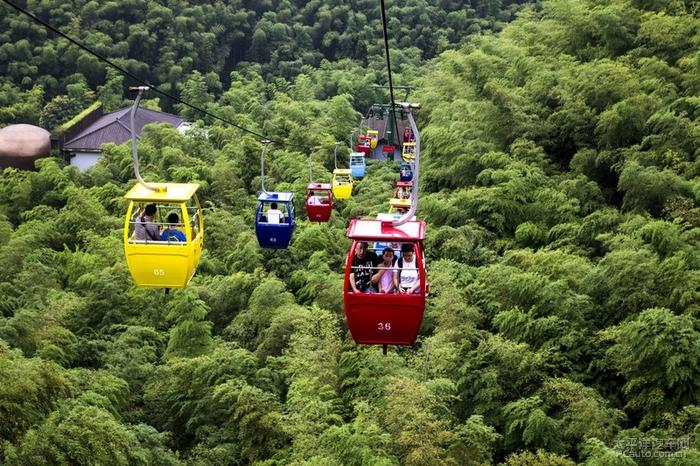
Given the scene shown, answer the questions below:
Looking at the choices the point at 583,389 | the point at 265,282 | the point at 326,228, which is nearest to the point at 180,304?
the point at 265,282

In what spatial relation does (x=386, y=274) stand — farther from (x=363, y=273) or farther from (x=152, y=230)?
(x=152, y=230)

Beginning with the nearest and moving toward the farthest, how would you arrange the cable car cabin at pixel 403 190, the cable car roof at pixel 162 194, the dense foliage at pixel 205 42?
1. the cable car roof at pixel 162 194
2. the cable car cabin at pixel 403 190
3. the dense foliage at pixel 205 42

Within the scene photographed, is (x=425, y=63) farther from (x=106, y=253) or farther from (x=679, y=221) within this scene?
(x=679, y=221)

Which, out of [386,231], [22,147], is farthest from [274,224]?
[22,147]

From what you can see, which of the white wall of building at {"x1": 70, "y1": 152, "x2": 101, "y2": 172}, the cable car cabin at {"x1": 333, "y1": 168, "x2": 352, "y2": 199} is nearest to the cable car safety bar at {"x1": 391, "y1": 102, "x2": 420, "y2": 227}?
the cable car cabin at {"x1": 333, "y1": 168, "x2": 352, "y2": 199}

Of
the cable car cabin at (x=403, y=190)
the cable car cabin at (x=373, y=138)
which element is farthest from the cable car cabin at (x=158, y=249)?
the cable car cabin at (x=373, y=138)

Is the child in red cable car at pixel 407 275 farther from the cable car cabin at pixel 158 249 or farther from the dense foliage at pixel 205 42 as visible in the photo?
the dense foliage at pixel 205 42
